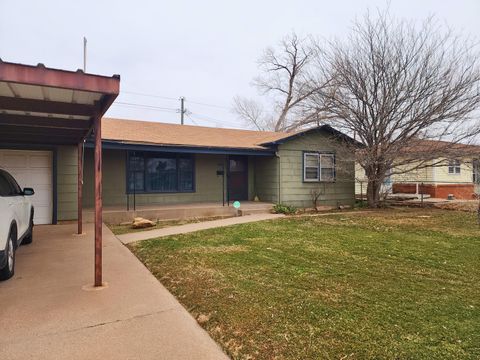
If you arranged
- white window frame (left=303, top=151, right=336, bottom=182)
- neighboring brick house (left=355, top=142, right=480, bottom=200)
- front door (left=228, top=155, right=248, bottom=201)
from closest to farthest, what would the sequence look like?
white window frame (left=303, top=151, right=336, bottom=182)
front door (left=228, top=155, right=248, bottom=201)
neighboring brick house (left=355, top=142, right=480, bottom=200)

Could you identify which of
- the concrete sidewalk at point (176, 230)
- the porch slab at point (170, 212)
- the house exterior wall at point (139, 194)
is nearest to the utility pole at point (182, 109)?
the house exterior wall at point (139, 194)

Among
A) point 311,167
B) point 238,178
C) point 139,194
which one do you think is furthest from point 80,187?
point 311,167

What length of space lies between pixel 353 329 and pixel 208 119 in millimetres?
43596

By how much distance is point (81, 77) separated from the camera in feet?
12.1

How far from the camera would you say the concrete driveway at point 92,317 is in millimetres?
2666

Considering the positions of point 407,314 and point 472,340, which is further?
point 407,314

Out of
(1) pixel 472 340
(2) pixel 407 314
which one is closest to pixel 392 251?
(2) pixel 407 314

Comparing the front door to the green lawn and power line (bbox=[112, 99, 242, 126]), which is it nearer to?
the green lawn

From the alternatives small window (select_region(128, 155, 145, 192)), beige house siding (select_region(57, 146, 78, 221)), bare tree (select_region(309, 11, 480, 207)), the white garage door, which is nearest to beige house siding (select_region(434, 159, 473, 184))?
bare tree (select_region(309, 11, 480, 207))

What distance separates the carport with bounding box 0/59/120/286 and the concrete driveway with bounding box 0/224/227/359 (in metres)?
0.56

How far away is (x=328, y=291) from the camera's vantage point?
392 centimetres

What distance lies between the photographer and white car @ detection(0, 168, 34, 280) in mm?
4145

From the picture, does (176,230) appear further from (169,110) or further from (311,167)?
(169,110)

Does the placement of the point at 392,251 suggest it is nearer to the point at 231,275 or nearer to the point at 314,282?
the point at 314,282
